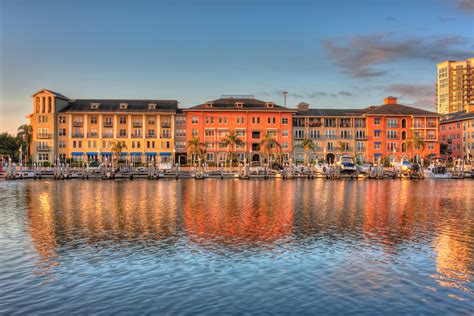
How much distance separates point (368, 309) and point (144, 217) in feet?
74.5

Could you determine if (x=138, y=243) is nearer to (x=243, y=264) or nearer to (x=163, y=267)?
(x=163, y=267)

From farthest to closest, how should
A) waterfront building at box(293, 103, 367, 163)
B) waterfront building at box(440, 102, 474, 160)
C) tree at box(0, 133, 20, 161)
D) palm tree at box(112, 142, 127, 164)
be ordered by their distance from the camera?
tree at box(0, 133, 20, 161), waterfront building at box(440, 102, 474, 160), waterfront building at box(293, 103, 367, 163), palm tree at box(112, 142, 127, 164)

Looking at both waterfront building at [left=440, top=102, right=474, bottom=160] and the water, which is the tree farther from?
waterfront building at [left=440, top=102, right=474, bottom=160]

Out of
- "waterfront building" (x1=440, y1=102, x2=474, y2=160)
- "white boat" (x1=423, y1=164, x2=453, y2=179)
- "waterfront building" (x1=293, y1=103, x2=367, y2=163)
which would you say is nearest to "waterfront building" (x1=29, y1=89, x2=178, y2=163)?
"waterfront building" (x1=293, y1=103, x2=367, y2=163)

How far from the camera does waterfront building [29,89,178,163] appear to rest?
120000 millimetres

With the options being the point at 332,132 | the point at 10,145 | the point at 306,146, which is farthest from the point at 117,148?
the point at 332,132

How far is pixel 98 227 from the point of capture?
30047mm

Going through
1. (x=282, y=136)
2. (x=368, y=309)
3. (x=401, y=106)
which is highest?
(x=401, y=106)

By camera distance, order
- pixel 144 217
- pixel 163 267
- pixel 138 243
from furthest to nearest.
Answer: pixel 144 217
pixel 138 243
pixel 163 267

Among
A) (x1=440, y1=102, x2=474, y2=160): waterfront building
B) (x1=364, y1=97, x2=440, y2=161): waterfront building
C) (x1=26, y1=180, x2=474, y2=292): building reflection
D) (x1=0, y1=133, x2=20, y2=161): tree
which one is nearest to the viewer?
(x1=26, y1=180, x2=474, y2=292): building reflection

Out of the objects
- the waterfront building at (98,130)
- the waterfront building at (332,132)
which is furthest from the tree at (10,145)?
the waterfront building at (332,132)

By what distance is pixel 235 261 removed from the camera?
20.8 m

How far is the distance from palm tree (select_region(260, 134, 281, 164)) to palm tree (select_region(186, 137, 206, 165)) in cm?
1455

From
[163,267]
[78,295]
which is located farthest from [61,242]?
[78,295]
